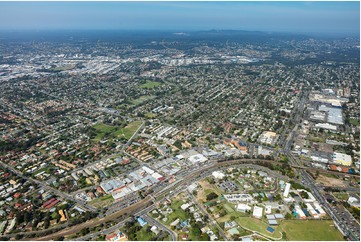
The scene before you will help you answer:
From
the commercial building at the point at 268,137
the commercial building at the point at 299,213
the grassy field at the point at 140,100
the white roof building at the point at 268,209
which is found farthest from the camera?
the grassy field at the point at 140,100

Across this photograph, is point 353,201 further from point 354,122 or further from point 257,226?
point 354,122

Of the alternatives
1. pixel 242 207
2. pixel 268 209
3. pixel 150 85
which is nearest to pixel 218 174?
pixel 242 207

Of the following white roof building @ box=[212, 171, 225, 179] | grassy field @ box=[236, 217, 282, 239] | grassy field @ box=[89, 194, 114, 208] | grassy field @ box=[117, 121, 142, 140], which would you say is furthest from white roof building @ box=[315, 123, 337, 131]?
grassy field @ box=[89, 194, 114, 208]

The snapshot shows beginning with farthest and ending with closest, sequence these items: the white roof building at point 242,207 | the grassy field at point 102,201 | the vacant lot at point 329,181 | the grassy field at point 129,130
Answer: the grassy field at point 129,130
the vacant lot at point 329,181
the grassy field at point 102,201
the white roof building at point 242,207

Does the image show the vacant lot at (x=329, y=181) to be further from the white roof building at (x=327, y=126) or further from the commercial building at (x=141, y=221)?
the commercial building at (x=141, y=221)

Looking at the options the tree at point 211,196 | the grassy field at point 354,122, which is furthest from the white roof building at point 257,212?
the grassy field at point 354,122

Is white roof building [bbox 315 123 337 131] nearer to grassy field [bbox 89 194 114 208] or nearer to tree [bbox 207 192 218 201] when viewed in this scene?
tree [bbox 207 192 218 201]

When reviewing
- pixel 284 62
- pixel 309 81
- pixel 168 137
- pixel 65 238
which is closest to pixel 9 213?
pixel 65 238
